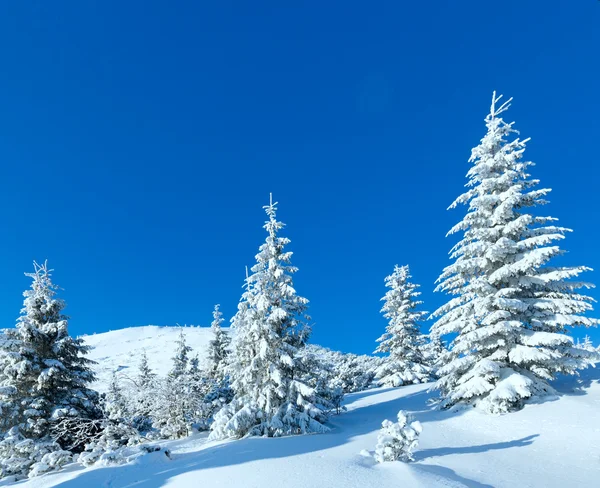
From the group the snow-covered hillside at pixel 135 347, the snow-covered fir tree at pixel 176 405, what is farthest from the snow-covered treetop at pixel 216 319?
the snow-covered hillside at pixel 135 347

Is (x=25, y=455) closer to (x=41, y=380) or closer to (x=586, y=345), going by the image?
(x=41, y=380)

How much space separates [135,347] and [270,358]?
94207 millimetres

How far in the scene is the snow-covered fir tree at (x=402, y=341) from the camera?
90.3 feet

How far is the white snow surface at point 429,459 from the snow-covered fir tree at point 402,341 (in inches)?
496

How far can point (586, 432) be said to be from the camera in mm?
10555

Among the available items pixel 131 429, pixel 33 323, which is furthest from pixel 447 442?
pixel 33 323

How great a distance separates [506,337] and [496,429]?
3.72 m

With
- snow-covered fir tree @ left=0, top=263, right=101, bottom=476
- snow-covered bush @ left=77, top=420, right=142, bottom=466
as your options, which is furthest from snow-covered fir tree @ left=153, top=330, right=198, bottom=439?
snow-covered bush @ left=77, top=420, right=142, bottom=466

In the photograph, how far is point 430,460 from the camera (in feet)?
30.4

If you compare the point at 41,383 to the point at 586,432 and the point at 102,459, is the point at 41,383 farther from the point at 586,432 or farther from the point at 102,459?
the point at 586,432

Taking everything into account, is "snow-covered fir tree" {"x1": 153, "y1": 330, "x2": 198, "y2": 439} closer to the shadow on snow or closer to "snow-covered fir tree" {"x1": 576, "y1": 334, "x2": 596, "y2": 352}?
the shadow on snow

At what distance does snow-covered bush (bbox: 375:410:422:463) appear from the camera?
28.1ft

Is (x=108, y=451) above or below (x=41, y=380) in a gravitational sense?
below

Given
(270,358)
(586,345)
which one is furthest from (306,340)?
(586,345)
